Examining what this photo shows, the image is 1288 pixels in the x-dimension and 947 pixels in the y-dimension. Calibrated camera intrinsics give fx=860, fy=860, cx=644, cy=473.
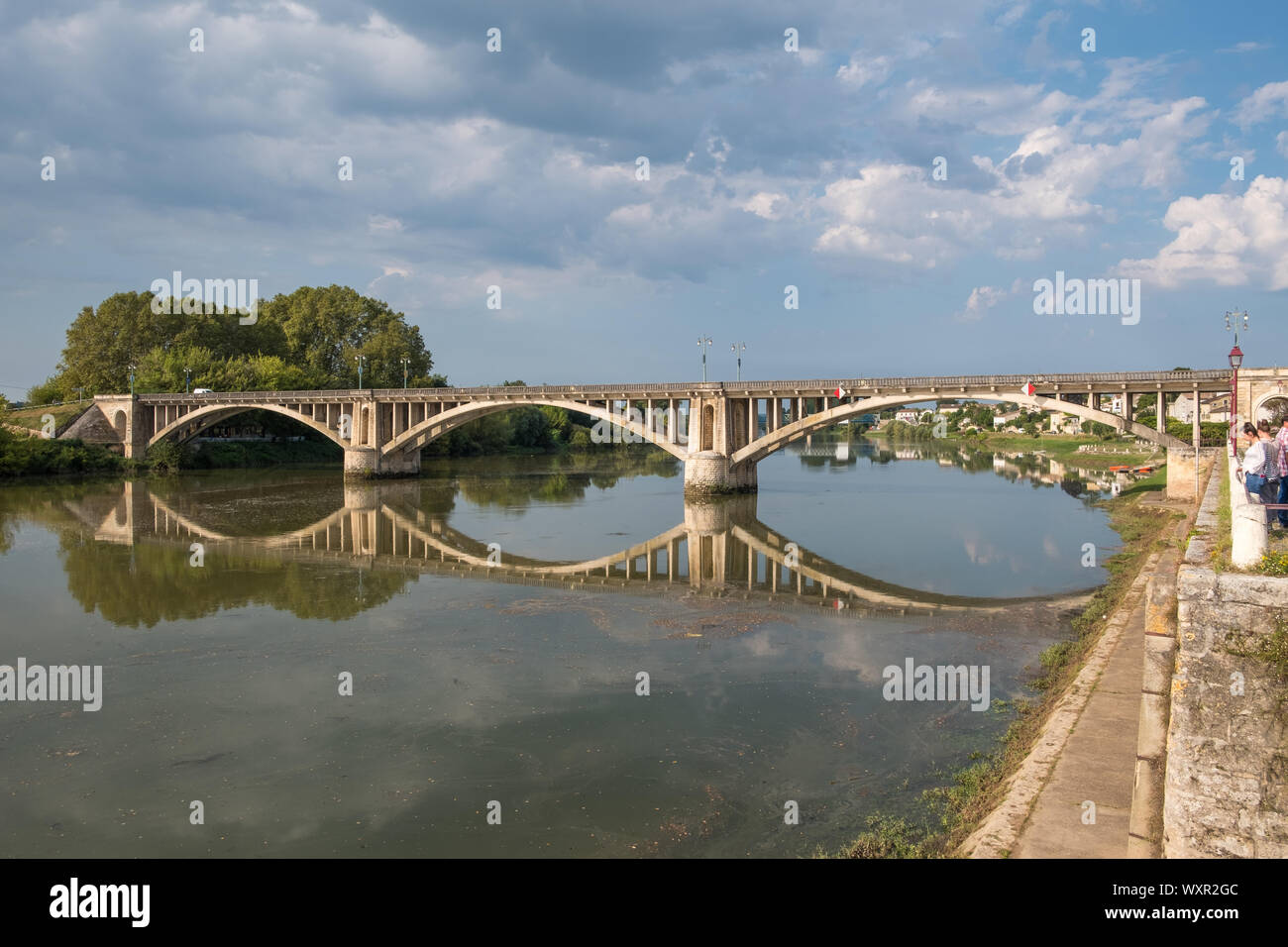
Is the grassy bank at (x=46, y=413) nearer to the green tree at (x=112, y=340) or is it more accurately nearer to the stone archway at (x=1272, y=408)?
the green tree at (x=112, y=340)

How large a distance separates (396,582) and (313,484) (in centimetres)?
3065

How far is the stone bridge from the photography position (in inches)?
1260

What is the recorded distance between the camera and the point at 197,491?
43500 millimetres

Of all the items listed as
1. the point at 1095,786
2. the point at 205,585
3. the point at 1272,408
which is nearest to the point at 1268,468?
the point at 1095,786

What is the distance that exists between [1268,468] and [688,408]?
35.3 metres

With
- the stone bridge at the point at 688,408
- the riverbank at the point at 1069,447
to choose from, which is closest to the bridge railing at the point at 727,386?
the stone bridge at the point at 688,408

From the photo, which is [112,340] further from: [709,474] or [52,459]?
[709,474]

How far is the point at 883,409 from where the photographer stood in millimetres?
37312

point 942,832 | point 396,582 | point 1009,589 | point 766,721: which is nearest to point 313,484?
point 396,582

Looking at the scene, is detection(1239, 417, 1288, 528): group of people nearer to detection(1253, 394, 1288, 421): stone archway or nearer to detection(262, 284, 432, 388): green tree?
detection(1253, 394, 1288, 421): stone archway

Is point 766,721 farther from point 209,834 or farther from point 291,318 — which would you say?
point 291,318

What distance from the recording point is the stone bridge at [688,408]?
32000 mm

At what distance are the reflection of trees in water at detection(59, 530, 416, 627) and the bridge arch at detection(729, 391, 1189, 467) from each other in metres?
20.9

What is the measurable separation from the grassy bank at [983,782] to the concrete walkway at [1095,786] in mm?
563
